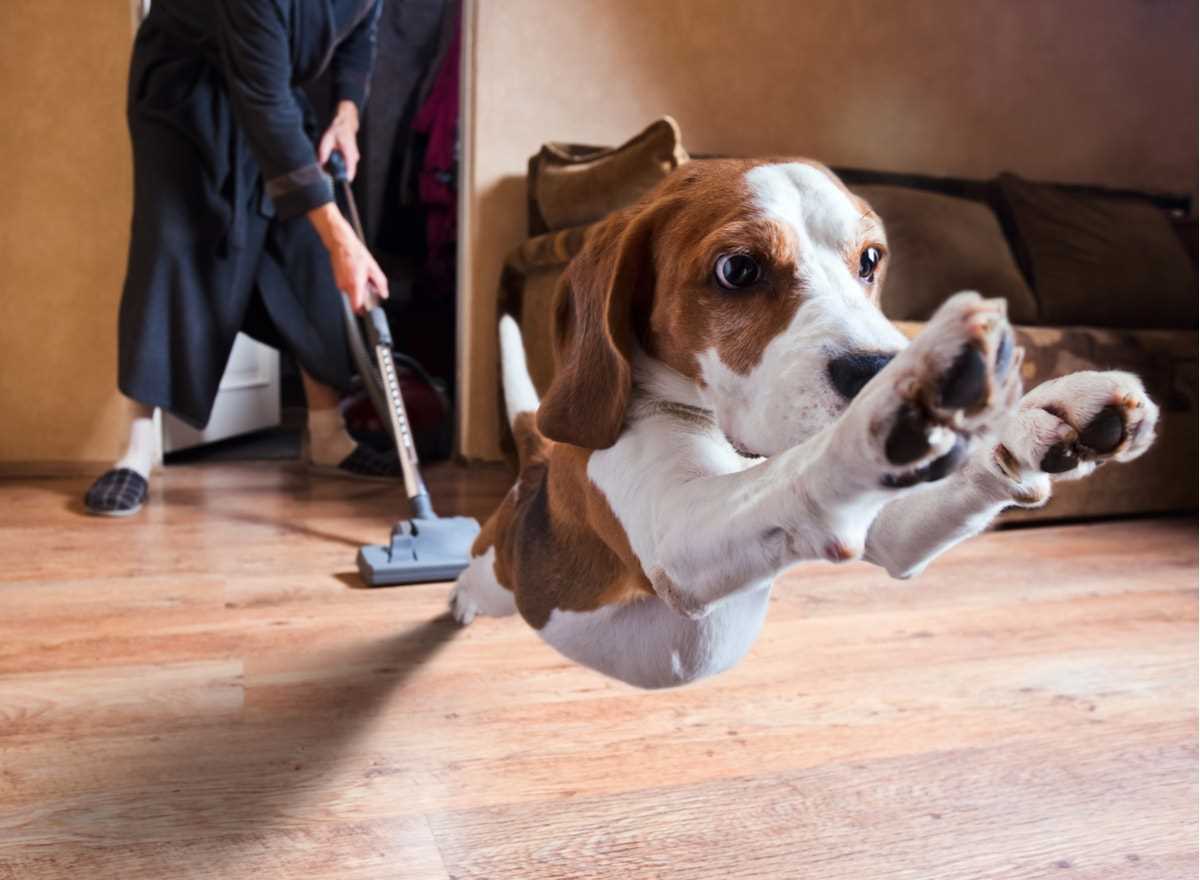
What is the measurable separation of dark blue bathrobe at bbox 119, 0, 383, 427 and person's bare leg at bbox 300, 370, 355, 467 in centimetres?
27

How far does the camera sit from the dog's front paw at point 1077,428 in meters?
0.65

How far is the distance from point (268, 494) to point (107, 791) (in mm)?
1542

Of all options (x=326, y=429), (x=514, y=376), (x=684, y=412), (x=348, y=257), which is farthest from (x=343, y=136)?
(x=684, y=412)

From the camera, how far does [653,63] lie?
120 inches

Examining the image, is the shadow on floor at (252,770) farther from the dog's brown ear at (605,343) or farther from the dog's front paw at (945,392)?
the dog's front paw at (945,392)

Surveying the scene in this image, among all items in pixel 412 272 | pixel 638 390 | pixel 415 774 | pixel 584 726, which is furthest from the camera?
pixel 412 272

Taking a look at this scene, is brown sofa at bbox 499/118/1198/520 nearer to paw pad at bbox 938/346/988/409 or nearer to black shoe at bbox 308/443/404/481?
black shoe at bbox 308/443/404/481

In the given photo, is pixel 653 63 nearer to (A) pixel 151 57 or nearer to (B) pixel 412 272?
(B) pixel 412 272

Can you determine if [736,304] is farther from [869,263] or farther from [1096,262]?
[1096,262]

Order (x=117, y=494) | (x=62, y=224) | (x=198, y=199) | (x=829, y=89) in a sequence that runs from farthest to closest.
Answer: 1. (x=829, y=89)
2. (x=62, y=224)
3. (x=198, y=199)
4. (x=117, y=494)

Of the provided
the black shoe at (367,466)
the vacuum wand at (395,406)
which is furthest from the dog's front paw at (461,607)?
the black shoe at (367,466)

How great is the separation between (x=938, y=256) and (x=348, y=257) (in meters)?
1.69

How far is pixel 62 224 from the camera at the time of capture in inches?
105

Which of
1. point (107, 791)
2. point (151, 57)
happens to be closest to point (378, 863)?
point (107, 791)
